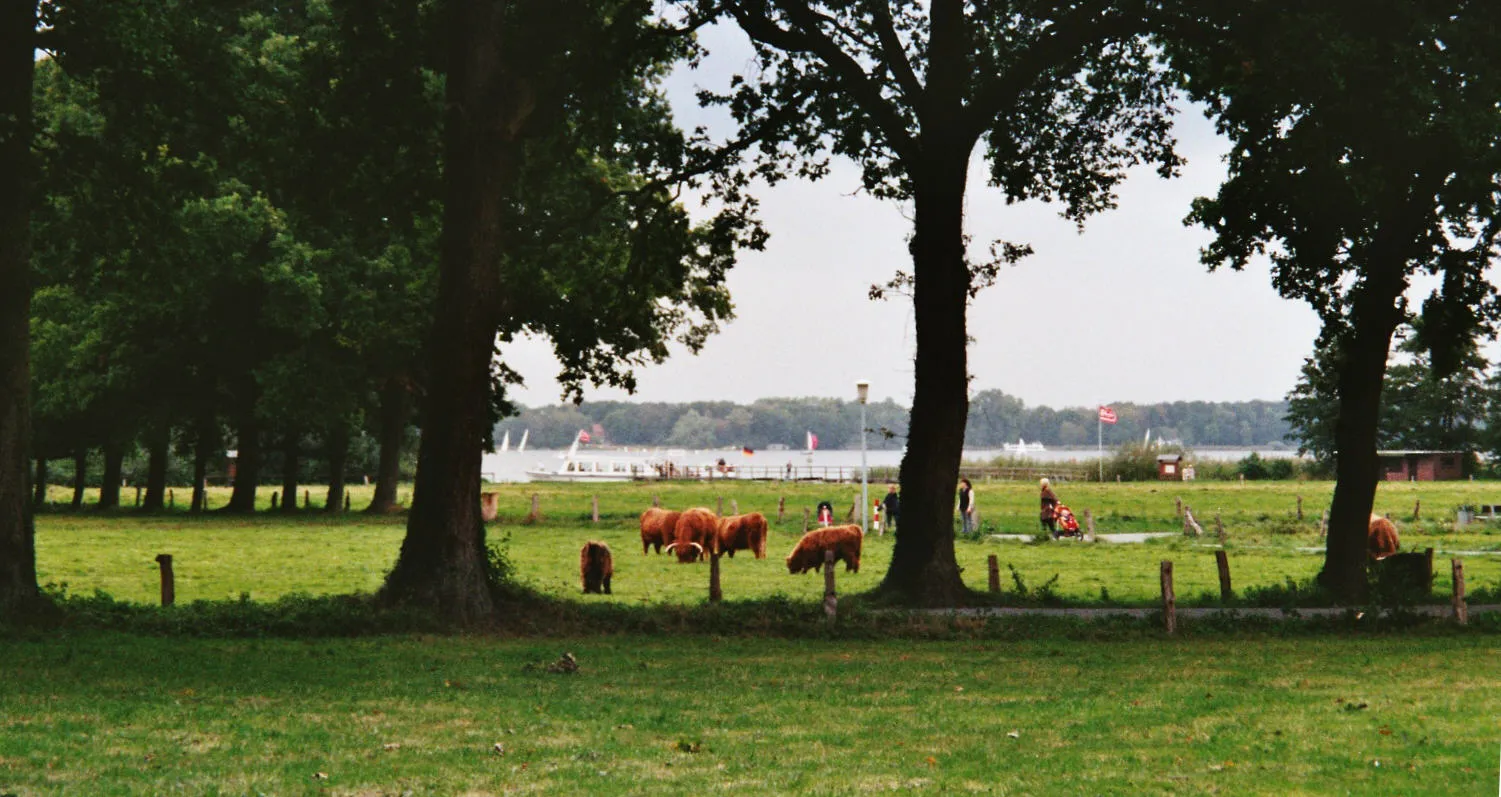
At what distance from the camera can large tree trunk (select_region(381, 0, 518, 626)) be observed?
22.6 meters

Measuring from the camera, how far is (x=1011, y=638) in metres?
21.9

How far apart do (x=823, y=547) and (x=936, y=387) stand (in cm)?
863

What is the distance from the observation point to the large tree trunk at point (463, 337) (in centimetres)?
2256

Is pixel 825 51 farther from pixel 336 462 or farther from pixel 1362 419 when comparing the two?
pixel 336 462

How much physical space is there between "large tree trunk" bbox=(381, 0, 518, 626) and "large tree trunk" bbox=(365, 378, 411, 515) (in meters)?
33.2

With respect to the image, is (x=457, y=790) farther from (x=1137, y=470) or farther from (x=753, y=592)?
(x=1137, y=470)

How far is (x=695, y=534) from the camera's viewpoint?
3709 cm

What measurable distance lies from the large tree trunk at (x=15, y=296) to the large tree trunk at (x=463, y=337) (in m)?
4.87

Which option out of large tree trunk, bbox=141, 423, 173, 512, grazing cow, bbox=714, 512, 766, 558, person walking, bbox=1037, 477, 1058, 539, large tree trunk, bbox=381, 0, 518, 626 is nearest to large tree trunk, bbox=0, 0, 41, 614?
large tree trunk, bbox=381, 0, 518, 626

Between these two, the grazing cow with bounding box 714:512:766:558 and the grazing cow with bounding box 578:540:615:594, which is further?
the grazing cow with bounding box 714:512:766:558

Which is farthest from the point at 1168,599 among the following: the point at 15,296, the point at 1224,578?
the point at 15,296

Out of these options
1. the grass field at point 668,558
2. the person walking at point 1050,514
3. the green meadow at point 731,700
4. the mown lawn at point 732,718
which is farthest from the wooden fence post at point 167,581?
the person walking at point 1050,514

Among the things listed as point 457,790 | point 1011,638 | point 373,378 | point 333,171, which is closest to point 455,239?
point 333,171

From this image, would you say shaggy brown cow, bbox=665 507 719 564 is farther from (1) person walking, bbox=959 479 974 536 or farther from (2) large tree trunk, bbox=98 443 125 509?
(2) large tree trunk, bbox=98 443 125 509
